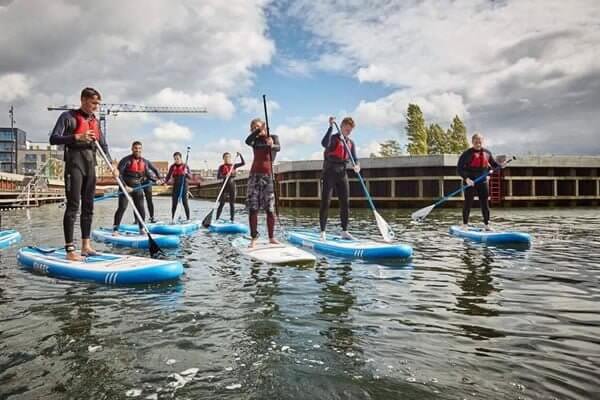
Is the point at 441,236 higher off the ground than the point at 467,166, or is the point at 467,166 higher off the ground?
the point at 467,166

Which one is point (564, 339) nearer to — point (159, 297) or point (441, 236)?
point (159, 297)

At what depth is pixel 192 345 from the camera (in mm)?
3756

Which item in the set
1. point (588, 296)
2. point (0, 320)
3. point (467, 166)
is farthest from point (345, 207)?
point (0, 320)

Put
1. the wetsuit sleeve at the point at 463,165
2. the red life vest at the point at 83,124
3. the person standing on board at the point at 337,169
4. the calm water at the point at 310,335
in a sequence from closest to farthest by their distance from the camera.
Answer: the calm water at the point at 310,335, the red life vest at the point at 83,124, the person standing on board at the point at 337,169, the wetsuit sleeve at the point at 463,165

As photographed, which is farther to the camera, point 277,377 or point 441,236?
point 441,236

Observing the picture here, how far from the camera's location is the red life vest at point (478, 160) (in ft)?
39.5

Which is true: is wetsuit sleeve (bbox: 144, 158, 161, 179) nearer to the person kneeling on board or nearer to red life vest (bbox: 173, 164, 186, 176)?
the person kneeling on board

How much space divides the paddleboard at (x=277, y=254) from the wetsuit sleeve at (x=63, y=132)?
3.63 meters

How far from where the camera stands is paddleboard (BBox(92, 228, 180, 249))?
973cm

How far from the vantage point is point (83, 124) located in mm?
7598

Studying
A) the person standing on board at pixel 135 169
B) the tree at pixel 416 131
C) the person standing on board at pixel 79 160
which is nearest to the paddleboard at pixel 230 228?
the person standing on board at pixel 135 169

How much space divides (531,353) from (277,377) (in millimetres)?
2090

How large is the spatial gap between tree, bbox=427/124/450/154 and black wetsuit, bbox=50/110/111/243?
56164 mm

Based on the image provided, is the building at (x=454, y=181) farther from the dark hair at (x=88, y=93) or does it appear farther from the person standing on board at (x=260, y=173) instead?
the dark hair at (x=88, y=93)
